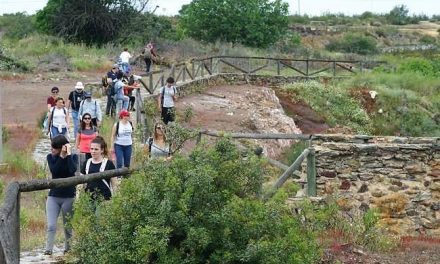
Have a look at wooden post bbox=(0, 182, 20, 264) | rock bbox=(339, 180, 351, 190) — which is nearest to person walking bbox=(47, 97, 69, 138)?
rock bbox=(339, 180, 351, 190)

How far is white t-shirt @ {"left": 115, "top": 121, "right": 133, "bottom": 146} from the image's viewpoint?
12.8m

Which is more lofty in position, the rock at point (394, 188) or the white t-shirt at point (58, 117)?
the white t-shirt at point (58, 117)

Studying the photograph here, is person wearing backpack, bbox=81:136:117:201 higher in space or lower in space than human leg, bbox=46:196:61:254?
higher

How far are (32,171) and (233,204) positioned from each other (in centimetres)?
904

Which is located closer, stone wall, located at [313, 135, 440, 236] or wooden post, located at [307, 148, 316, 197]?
wooden post, located at [307, 148, 316, 197]

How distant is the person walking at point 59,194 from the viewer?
823cm

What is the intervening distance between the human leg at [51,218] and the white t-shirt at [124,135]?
445 cm

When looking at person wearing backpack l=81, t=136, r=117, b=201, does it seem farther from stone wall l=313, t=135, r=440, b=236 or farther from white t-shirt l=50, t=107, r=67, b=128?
stone wall l=313, t=135, r=440, b=236

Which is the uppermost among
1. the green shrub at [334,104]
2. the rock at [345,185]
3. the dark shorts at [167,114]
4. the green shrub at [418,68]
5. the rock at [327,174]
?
the dark shorts at [167,114]

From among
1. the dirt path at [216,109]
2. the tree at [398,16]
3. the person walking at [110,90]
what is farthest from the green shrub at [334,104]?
the tree at [398,16]

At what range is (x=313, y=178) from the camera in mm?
13984

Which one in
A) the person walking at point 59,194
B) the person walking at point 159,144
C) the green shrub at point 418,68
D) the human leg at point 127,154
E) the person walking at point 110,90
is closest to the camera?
the person walking at point 59,194

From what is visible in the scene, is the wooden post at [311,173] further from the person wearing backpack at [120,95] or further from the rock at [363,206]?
the person wearing backpack at [120,95]

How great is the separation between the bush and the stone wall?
7265 mm
